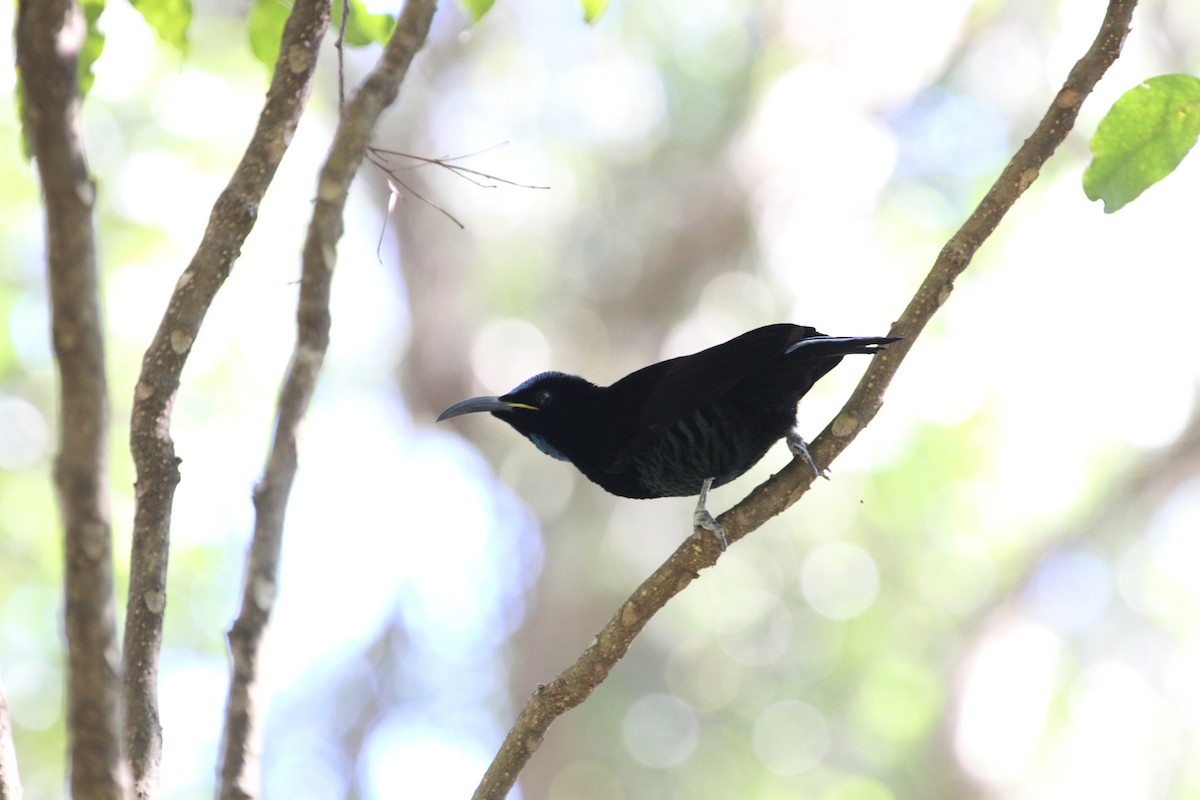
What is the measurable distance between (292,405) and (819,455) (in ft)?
5.65

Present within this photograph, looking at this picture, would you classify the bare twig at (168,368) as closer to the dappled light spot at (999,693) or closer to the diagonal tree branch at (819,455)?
the diagonal tree branch at (819,455)

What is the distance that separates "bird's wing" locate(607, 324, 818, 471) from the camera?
11.9ft

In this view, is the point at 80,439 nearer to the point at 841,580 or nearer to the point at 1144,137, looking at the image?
the point at 1144,137

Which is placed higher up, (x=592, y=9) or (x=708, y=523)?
(x=592, y=9)

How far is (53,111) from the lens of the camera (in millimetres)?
1465

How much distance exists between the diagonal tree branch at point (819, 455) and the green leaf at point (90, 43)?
1801mm

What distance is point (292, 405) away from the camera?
5.67ft

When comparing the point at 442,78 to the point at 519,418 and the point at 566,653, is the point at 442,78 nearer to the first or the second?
the point at 566,653

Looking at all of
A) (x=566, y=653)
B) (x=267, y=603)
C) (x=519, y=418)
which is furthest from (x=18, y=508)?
(x=267, y=603)

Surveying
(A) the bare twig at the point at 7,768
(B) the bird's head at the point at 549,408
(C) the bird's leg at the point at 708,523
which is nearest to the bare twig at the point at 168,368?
(A) the bare twig at the point at 7,768

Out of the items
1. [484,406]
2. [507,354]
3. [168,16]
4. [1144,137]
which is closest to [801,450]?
[1144,137]

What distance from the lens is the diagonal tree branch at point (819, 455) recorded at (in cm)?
273

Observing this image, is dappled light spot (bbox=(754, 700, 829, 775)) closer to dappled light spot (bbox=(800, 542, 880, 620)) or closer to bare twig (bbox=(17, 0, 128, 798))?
dappled light spot (bbox=(800, 542, 880, 620))

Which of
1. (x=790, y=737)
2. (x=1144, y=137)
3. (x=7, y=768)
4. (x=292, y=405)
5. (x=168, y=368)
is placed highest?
(x=790, y=737)
